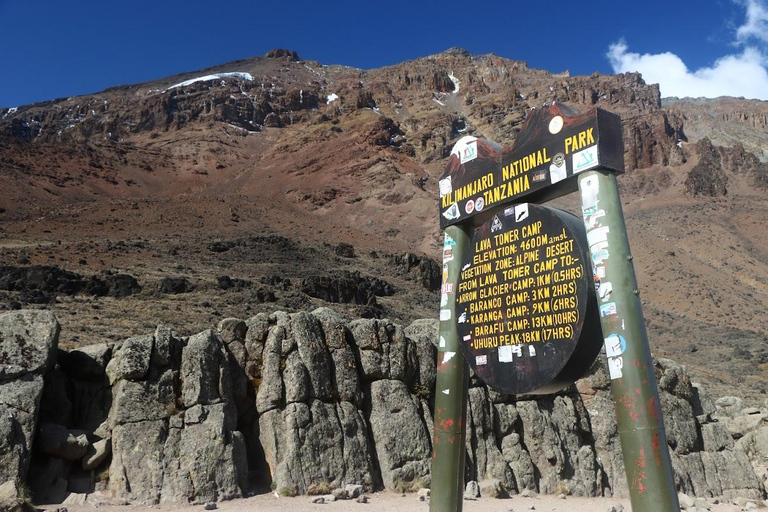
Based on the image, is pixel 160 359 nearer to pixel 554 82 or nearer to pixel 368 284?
pixel 368 284

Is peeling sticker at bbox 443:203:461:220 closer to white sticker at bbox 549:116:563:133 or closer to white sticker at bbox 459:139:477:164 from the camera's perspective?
white sticker at bbox 459:139:477:164

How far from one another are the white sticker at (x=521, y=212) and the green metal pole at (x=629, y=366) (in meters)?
0.70

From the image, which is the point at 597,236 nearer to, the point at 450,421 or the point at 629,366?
the point at 629,366

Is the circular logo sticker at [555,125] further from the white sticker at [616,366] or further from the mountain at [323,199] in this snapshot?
the mountain at [323,199]

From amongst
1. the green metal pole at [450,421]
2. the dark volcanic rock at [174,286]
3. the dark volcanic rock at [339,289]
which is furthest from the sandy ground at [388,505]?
the dark volcanic rock at [339,289]

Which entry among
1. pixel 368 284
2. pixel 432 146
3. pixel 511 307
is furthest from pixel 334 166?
pixel 511 307

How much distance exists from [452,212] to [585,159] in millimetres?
1991

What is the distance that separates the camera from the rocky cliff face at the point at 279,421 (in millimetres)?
9781

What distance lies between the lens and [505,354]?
6371 mm

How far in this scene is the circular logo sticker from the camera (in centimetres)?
644

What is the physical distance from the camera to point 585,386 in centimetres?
1402

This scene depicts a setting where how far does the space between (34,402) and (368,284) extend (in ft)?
119

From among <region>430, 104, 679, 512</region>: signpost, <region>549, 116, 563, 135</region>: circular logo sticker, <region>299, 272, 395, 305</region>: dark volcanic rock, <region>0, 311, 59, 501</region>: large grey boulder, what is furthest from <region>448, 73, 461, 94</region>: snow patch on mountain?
<region>549, 116, 563, 135</region>: circular logo sticker

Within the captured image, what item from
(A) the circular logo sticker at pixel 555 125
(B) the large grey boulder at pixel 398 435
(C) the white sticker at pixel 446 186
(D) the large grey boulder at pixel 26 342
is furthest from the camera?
(B) the large grey boulder at pixel 398 435
